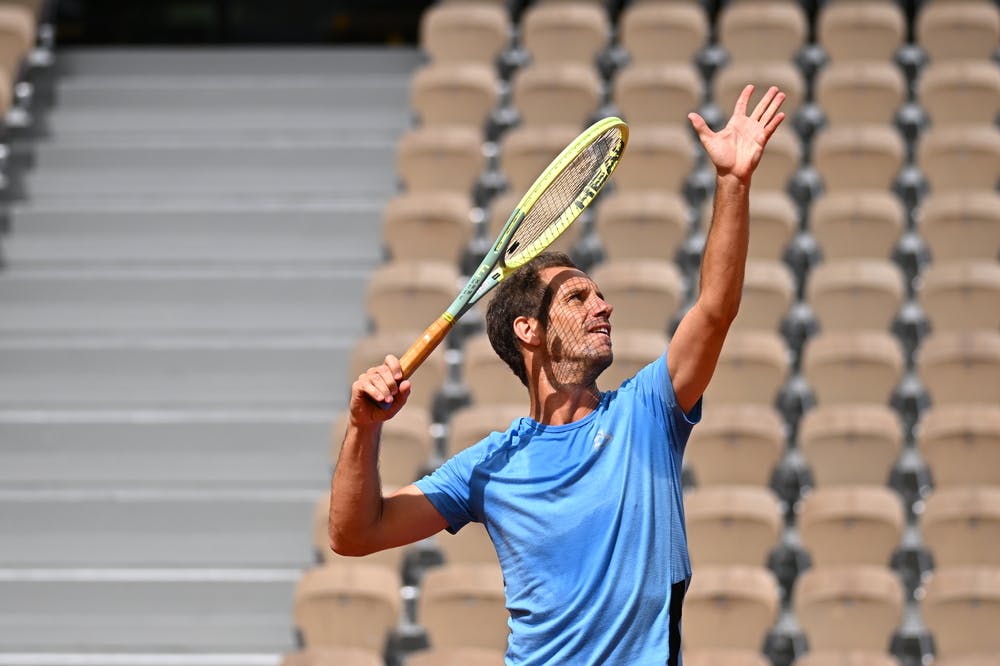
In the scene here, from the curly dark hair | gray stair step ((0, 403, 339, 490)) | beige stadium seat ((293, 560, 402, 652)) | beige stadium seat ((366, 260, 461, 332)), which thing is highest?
beige stadium seat ((366, 260, 461, 332))

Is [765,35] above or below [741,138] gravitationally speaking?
above

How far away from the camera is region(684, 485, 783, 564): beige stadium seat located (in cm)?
621

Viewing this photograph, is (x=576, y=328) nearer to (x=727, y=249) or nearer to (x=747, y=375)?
(x=727, y=249)

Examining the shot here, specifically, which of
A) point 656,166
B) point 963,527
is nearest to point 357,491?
point 963,527

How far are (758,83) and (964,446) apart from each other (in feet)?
9.45

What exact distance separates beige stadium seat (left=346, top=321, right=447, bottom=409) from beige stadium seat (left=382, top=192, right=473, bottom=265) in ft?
2.52

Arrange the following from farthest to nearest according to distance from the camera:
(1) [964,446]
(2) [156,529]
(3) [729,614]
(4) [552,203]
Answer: (2) [156,529] → (1) [964,446] → (3) [729,614] → (4) [552,203]

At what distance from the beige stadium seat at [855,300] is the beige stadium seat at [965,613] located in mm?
1817

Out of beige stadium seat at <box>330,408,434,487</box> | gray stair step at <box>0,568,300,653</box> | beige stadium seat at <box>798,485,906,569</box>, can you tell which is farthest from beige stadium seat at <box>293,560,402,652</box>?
beige stadium seat at <box>798,485,906,569</box>

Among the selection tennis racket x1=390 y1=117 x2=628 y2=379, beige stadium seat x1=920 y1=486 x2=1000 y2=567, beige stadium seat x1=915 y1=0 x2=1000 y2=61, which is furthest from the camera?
beige stadium seat x1=915 y1=0 x2=1000 y2=61

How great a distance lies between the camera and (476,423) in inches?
260

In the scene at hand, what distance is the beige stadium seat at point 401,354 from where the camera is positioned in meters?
7.02

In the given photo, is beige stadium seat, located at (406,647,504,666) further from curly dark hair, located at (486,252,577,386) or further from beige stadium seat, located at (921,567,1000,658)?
curly dark hair, located at (486,252,577,386)

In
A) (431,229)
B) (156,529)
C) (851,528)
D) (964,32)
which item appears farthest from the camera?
(964,32)
